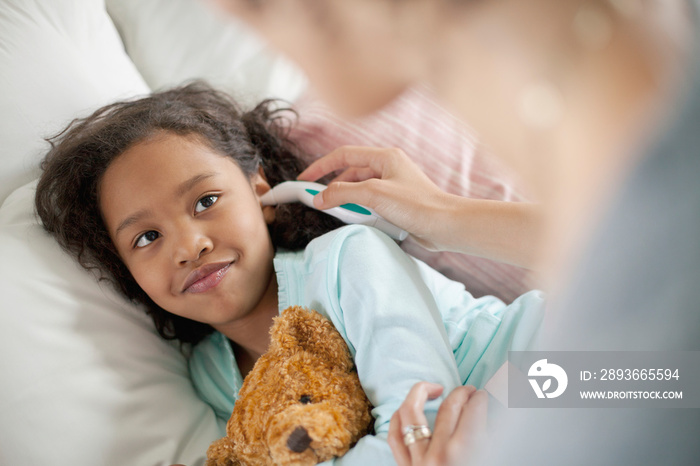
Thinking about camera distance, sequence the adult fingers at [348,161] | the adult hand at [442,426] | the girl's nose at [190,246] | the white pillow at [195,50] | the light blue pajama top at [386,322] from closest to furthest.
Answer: the adult hand at [442,426], the light blue pajama top at [386,322], the girl's nose at [190,246], the adult fingers at [348,161], the white pillow at [195,50]

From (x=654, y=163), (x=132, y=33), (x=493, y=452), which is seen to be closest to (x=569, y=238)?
(x=654, y=163)

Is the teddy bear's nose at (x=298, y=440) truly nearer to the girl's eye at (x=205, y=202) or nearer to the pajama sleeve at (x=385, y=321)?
the pajama sleeve at (x=385, y=321)

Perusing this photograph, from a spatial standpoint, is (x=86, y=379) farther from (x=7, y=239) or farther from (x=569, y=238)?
(x=569, y=238)

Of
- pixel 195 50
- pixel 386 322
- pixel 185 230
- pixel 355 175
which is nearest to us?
pixel 386 322

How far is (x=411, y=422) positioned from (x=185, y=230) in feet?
1.36

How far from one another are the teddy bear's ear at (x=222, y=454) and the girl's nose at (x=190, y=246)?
0.80 ft

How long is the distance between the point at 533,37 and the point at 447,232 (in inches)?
20.3

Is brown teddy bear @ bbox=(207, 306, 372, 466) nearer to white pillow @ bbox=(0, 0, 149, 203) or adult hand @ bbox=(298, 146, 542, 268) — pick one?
adult hand @ bbox=(298, 146, 542, 268)

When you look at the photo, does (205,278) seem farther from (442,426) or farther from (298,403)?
(442,426)

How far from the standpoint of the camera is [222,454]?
25.8 inches

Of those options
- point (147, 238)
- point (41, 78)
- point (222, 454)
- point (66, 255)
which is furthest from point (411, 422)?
point (41, 78)

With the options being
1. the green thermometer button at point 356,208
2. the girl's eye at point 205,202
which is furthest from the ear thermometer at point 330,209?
the girl's eye at point 205,202

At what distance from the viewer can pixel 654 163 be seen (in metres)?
0.27

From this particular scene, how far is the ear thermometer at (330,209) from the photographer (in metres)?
0.78
